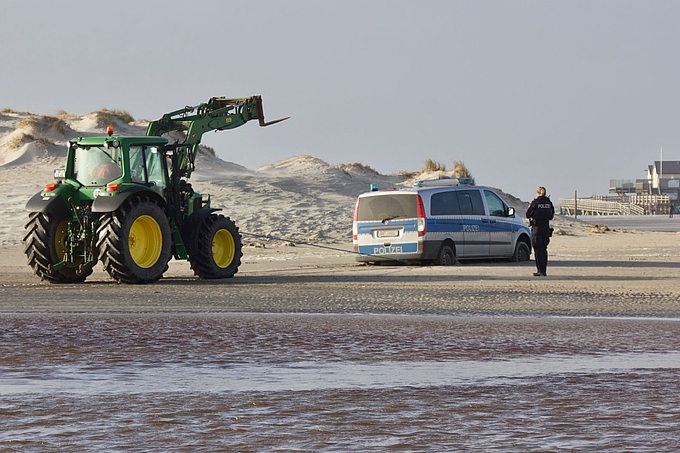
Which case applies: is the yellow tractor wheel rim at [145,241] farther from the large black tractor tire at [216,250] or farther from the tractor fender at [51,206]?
the tractor fender at [51,206]

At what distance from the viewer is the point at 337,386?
21.5 feet

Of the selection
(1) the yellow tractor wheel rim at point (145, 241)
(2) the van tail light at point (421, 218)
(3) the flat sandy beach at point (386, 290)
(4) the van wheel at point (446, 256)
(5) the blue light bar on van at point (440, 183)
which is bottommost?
(3) the flat sandy beach at point (386, 290)

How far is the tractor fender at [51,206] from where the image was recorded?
707 inches

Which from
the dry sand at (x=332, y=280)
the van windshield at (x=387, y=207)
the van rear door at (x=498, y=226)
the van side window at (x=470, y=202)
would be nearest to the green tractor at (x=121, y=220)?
the dry sand at (x=332, y=280)

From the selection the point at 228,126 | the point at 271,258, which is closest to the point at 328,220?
the point at 271,258

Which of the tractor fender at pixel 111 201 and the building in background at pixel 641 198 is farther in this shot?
the building in background at pixel 641 198

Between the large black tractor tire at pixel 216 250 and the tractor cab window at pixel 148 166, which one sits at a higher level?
the tractor cab window at pixel 148 166

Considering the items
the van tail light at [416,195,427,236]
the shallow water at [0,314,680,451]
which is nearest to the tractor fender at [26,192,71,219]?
the van tail light at [416,195,427,236]

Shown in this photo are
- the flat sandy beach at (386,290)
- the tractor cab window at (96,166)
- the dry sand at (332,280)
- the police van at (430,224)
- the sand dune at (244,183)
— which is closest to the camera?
the flat sandy beach at (386,290)

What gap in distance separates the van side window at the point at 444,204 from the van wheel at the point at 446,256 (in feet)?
2.26

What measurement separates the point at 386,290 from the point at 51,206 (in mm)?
5856

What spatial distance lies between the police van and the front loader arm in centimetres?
284

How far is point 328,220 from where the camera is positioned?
118 feet

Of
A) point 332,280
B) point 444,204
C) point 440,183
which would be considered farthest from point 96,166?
point 440,183
